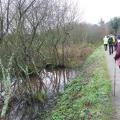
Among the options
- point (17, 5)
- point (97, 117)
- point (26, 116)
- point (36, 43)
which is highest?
point (17, 5)

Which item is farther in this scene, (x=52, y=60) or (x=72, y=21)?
(x=72, y=21)

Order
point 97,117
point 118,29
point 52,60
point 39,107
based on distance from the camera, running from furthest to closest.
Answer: point 118,29 → point 52,60 → point 39,107 → point 97,117

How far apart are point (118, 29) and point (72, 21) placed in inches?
1366

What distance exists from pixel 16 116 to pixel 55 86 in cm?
757

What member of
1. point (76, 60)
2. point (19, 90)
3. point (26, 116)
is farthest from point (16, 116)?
point (76, 60)

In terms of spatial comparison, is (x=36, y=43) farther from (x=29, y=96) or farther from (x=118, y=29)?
(x=118, y=29)

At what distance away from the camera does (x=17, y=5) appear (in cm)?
1931

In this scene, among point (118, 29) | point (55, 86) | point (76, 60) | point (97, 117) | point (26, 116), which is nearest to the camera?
point (97, 117)

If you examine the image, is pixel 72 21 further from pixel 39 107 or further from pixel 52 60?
pixel 39 107

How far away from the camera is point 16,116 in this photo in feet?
57.4

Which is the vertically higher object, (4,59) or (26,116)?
(4,59)

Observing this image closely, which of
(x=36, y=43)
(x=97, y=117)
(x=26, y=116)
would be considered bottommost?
(x=26, y=116)

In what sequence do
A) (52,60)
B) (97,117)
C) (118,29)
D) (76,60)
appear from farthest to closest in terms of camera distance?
(118,29), (76,60), (52,60), (97,117)

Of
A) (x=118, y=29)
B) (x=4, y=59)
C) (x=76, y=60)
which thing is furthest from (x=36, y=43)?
(x=118, y=29)
